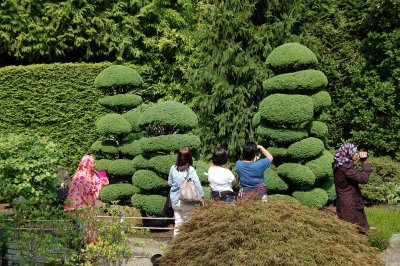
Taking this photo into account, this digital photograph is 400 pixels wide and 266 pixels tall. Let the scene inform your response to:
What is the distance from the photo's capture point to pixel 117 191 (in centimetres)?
957

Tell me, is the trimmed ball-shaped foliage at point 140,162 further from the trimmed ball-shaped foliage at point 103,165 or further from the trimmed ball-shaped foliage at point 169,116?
the trimmed ball-shaped foliage at point 103,165

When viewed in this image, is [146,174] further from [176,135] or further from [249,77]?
[249,77]

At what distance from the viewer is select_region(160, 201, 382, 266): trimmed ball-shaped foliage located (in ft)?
14.1

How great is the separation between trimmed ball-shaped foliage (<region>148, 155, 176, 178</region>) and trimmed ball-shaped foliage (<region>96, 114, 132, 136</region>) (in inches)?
42.7

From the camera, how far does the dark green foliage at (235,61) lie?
36.2 feet

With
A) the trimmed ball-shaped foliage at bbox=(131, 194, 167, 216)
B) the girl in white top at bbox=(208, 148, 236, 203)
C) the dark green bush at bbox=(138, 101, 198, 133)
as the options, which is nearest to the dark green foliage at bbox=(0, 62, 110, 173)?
the trimmed ball-shaped foliage at bbox=(131, 194, 167, 216)

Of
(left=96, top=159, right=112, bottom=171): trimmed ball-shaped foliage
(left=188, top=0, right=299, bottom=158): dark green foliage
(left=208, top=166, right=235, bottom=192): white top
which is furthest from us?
(left=188, top=0, right=299, bottom=158): dark green foliage

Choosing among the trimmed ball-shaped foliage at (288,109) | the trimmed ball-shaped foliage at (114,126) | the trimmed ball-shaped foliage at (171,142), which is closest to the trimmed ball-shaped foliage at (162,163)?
the trimmed ball-shaped foliage at (171,142)

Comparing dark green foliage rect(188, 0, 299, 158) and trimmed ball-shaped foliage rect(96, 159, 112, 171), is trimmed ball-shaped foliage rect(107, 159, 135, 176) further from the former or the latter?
dark green foliage rect(188, 0, 299, 158)

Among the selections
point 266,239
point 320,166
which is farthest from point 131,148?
point 266,239

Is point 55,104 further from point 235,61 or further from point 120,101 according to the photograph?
point 235,61

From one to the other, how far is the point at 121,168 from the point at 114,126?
76 centimetres

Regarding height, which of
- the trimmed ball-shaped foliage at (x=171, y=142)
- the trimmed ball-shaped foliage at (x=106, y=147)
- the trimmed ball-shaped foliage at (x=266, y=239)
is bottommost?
the trimmed ball-shaped foliage at (x=106, y=147)

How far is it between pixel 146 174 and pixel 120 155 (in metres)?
1.42
